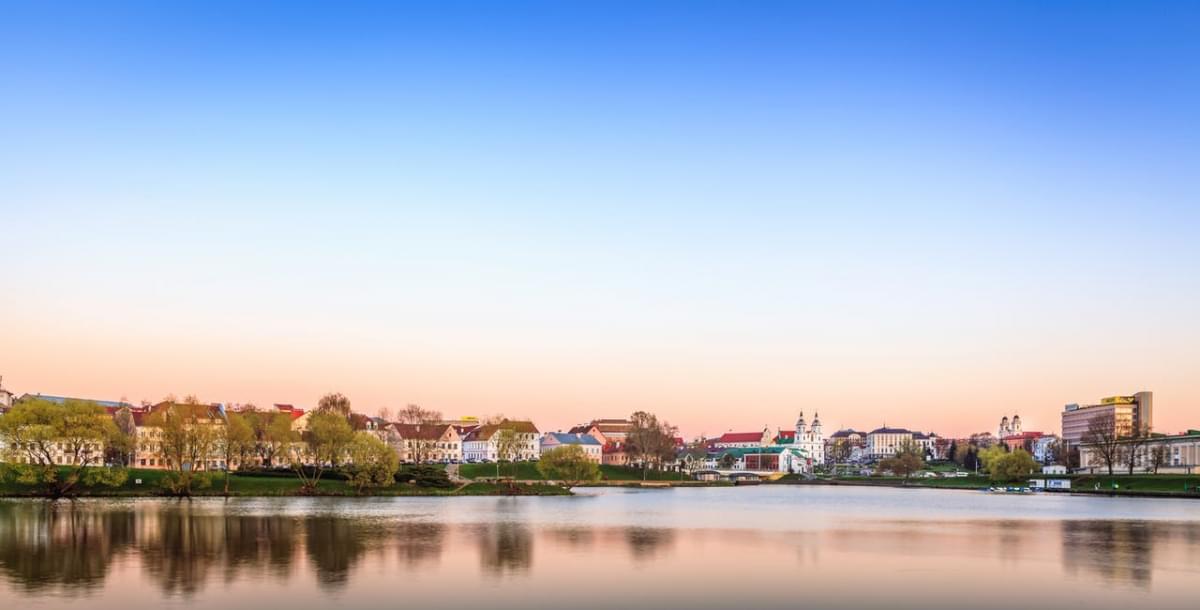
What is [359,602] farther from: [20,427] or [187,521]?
[20,427]

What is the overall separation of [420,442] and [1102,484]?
79.4 m

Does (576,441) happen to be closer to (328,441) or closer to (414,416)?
(414,416)

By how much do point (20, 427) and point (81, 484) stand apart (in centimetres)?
488

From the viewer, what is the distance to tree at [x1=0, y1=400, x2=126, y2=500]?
59.7 metres

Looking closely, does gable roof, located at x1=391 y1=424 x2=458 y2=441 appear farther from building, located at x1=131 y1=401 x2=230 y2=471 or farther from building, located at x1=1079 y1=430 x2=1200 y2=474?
building, located at x1=1079 y1=430 x2=1200 y2=474

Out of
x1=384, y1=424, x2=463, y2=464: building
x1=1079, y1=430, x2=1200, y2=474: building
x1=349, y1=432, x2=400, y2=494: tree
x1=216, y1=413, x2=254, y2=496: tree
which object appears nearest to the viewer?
x1=216, y1=413, x2=254, y2=496: tree

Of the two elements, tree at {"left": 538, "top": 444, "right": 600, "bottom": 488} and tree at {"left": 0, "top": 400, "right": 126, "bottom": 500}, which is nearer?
tree at {"left": 0, "top": 400, "right": 126, "bottom": 500}

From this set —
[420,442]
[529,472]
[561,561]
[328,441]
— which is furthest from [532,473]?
[561,561]

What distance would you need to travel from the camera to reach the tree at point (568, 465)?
9281cm

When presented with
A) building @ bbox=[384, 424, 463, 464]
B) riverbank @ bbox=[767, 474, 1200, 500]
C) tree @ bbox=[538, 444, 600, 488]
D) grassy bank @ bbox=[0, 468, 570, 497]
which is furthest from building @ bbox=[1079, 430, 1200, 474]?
building @ bbox=[384, 424, 463, 464]

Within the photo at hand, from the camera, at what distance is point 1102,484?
375ft

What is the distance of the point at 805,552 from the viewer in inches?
1409

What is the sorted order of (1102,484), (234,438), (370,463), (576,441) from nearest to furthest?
1. (234,438)
2. (370,463)
3. (1102,484)
4. (576,441)

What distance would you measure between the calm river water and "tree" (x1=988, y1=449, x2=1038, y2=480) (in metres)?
74.2
